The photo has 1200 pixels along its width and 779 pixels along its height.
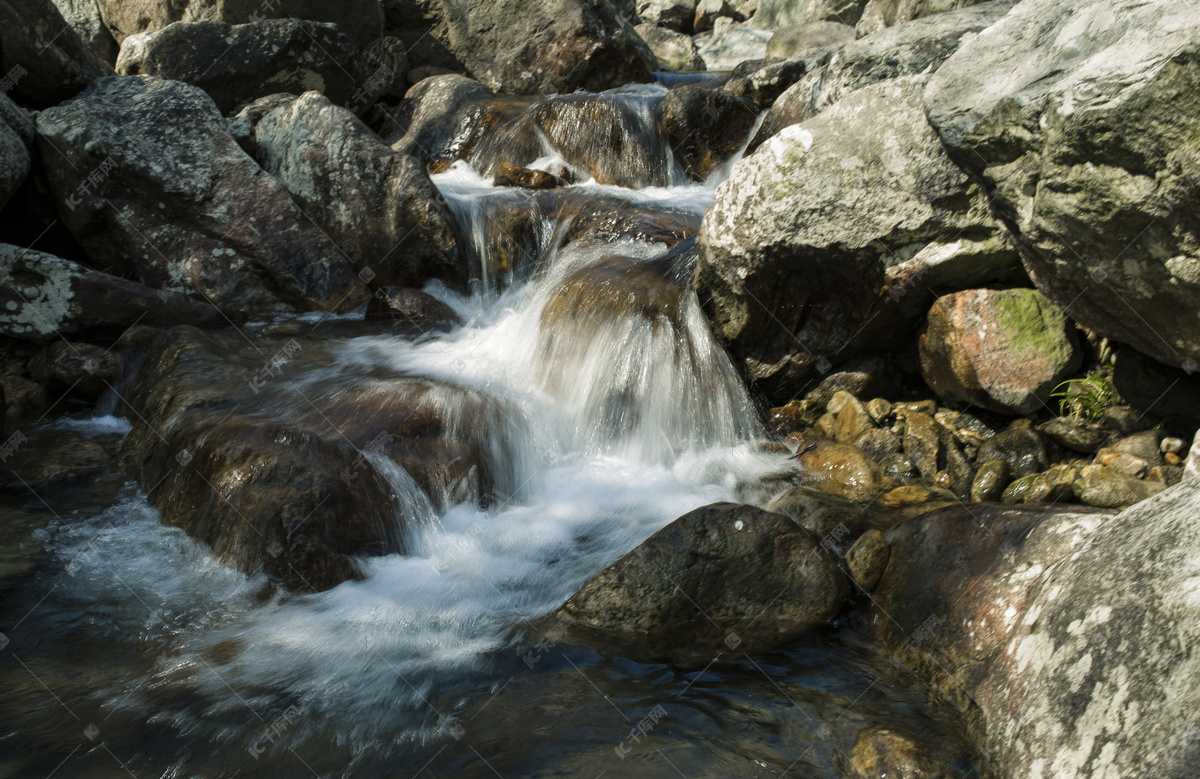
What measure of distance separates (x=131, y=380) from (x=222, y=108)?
531 cm

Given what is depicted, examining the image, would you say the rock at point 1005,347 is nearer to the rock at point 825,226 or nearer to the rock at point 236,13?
the rock at point 825,226

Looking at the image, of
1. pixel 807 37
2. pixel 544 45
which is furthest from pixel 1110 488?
pixel 807 37

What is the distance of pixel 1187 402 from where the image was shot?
4.48 meters

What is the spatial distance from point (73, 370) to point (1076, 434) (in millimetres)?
7459

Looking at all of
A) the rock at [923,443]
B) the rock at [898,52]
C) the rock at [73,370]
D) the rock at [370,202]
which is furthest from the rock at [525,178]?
the rock at [923,443]

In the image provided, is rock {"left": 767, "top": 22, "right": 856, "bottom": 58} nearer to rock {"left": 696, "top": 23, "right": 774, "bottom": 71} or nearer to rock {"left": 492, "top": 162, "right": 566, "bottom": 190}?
rock {"left": 696, "top": 23, "right": 774, "bottom": 71}

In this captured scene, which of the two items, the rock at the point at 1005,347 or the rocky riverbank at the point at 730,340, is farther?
the rock at the point at 1005,347

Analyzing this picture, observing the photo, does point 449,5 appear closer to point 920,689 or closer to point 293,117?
point 293,117

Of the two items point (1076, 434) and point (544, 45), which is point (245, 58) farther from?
point (1076, 434)

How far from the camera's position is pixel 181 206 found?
7.50 metres

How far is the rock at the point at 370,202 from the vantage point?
8.10 m

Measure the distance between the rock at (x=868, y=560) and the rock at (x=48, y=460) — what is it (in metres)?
5.13

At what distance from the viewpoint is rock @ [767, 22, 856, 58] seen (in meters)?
17.3

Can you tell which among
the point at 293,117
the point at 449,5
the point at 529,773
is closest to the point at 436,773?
the point at 529,773
